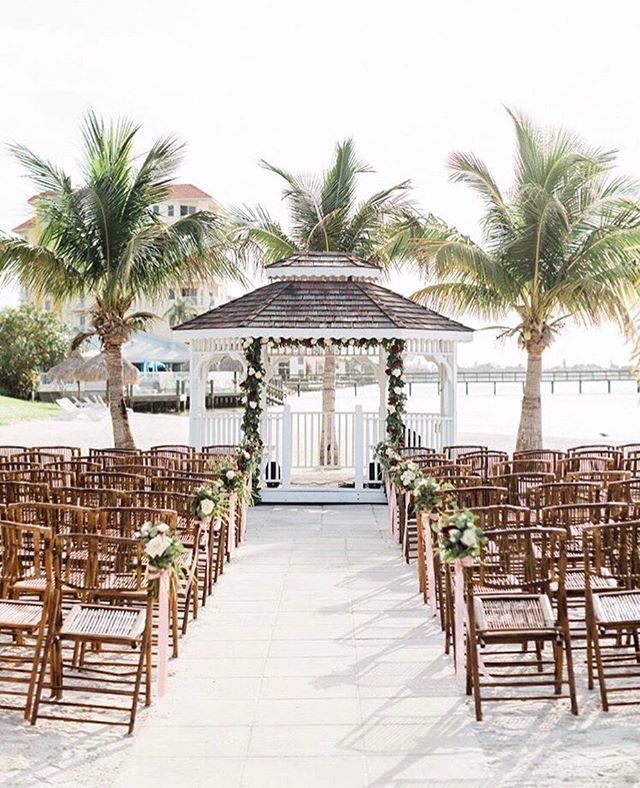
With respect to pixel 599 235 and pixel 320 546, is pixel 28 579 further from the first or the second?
pixel 599 235

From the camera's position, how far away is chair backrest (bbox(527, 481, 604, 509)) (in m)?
8.55

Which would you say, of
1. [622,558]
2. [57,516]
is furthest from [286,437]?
[622,558]

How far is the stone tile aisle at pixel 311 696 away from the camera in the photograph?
5.16 metres

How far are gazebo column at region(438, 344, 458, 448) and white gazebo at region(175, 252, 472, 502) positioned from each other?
18 mm

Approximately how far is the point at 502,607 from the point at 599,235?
42.5ft

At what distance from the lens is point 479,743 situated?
18.1 feet

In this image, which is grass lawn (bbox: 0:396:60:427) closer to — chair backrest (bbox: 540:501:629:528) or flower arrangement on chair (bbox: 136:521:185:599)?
chair backrest (bbox: 540:501:629:528)

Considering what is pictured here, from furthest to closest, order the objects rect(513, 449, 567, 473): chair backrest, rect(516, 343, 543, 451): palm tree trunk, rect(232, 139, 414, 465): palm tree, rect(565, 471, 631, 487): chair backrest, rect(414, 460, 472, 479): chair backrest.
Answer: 1. rect(232, 139, 414, 465): palm tree
2. rect(516, 343, 543, 451): palm tree trunk
3. rect(513, 449, 567, 473): chair backrest
4. rect(414, 460, 472, 479): chair backrest
5. rect(565, 471, 631, 487): chair backrest

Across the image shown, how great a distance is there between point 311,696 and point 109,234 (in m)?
14.0

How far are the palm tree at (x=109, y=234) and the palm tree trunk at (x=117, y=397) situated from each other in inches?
0.8

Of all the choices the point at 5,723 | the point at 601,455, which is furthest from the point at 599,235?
the point at 5,723

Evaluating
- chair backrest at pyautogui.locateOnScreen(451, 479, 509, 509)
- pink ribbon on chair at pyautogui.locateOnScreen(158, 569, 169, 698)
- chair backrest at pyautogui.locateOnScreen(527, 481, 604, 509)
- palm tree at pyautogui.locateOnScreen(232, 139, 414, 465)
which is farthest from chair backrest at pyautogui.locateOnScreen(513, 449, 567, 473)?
palm tree at pyautogui.locateOnScreen(232, 139, 414, 465)

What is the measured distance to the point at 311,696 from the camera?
6.33 meters

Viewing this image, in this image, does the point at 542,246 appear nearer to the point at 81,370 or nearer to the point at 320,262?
the point at 320,262
